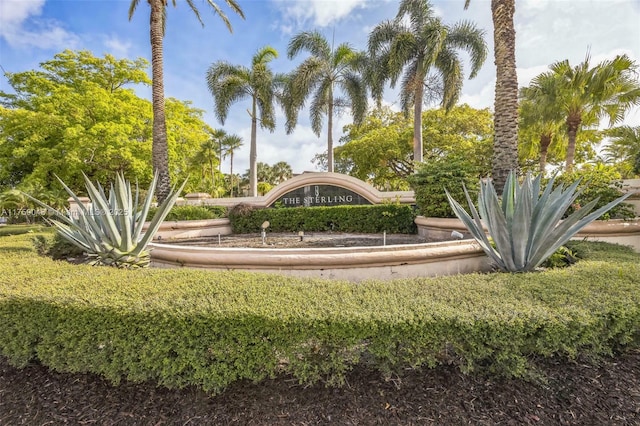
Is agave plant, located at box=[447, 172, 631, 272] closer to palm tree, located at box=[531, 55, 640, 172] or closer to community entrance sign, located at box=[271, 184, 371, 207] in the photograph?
community entrance sign, located at box=[271, 184, 371, 207]

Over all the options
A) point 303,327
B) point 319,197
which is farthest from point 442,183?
point 303,327

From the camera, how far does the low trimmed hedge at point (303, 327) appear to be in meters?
2.12

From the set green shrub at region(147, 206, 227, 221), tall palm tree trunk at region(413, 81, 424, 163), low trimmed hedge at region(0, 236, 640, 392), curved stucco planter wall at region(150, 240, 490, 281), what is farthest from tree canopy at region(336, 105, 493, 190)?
low trimmed hedge at region(0, 236, 640, 392)

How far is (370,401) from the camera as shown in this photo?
7.29 feet

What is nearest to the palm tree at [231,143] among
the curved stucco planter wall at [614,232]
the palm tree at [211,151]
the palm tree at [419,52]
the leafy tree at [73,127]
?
the palm tree at [211,151]

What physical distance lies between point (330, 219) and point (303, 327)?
8.36 meters

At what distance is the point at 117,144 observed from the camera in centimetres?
1753

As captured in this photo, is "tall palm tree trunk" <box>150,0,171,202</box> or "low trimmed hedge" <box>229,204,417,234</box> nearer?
"low trimmed hedge" <box>229,204,417,234</box>

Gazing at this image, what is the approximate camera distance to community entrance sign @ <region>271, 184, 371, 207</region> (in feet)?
38.6

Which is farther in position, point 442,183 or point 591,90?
point 591,90

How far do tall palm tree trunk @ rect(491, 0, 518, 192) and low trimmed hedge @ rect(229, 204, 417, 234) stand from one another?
9.12 feet

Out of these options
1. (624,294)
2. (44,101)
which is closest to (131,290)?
(624,294)

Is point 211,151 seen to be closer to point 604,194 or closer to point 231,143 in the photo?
point 231,143

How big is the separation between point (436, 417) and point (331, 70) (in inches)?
729
